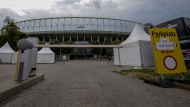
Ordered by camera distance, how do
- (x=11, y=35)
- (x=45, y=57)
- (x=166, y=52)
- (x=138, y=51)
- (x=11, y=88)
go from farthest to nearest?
1. (x=11, y=35)
2. (x=45, y=57)
3. (x=138, y=51)
4. (x=166, y=52)
5. (x=11, y=88)

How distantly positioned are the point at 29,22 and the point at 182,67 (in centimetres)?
8621

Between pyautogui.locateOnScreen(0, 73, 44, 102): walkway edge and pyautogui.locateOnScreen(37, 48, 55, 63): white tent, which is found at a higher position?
pyautogui.locateOnScreen(37, 48, 55, 63): white tent

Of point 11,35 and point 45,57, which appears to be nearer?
point 45,57

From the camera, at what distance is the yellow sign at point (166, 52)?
16.0 ft

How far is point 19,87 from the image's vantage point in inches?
160

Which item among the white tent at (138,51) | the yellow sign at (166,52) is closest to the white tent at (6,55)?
the white tent at (138,51)

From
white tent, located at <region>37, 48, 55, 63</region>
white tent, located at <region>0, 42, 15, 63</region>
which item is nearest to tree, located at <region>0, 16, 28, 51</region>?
white tent, located at <region>0, 42, 15, 63</region>

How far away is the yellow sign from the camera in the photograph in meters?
4.88

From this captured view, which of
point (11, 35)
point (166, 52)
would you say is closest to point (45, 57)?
point (11, 35)

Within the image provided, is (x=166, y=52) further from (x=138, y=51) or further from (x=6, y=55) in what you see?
(x=6, y=55)

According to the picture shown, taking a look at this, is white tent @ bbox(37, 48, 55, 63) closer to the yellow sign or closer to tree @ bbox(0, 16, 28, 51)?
tree @ bbox(0, 16, 28, 51)

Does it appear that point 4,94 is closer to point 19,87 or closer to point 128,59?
point 19,87

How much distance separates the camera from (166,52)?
5.06 metres

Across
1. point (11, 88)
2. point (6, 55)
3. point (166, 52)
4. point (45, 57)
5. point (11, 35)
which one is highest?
point (11, 35)
